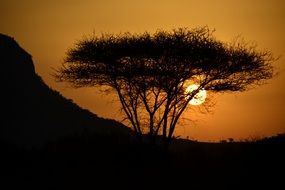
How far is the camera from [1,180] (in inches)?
997

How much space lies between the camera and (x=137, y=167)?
89.6 feet

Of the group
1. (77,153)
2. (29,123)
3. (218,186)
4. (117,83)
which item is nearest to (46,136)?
(29,123)

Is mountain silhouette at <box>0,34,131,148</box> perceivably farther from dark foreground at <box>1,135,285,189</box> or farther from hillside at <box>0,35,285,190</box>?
dark foreground at <box>1,135,285,189</box>

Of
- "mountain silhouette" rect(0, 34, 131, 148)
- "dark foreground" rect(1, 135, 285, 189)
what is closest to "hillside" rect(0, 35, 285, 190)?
"dark foreground" rect(1, 135, 285, 189)

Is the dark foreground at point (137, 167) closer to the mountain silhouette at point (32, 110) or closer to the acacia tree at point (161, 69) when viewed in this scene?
the acacia tree at point (161, 69)

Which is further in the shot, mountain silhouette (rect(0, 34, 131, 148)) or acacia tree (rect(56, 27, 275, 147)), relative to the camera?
mountain silhouette (rect(0, 34, 131, 148))

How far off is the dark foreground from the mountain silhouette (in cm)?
5101

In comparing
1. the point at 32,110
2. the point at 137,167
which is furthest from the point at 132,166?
the point at 32,110

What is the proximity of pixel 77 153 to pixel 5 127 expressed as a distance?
5568cm

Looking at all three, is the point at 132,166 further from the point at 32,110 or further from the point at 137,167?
the point at 32,110

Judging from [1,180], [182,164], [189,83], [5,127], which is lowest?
[1,180]

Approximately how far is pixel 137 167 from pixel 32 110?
6511 centimetres

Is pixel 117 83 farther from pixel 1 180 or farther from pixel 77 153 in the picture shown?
pixel 1 180

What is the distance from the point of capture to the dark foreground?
931 inches
